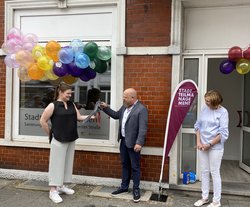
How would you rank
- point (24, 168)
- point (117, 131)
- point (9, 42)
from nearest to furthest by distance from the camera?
point (9, 42), point (117, 131), point (24, 168)

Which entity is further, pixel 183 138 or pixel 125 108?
pixel 183 138

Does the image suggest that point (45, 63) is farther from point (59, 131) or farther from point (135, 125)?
point (135, 125)

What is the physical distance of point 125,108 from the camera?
5230 mm

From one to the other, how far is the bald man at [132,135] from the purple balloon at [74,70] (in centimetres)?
81

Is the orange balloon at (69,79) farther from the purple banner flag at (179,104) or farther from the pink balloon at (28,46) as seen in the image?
the purple banner flag at (179,104)

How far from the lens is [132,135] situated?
5.00m

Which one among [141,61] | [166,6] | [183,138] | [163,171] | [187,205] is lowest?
[187,205]

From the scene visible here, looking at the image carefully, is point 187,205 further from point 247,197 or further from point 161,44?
point 161,44

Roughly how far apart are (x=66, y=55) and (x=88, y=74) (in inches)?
21.1

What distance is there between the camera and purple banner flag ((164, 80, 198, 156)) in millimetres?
5141

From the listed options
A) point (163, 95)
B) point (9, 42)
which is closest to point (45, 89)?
point (9, 42)

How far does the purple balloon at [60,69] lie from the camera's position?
204 inches

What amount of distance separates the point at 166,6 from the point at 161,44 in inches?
24.1

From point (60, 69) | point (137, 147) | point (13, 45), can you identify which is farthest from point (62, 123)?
point (13, 45)
